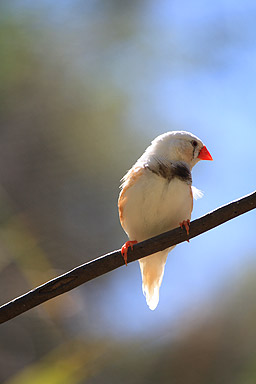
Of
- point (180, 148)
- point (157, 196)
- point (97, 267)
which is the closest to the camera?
point (97, 267)

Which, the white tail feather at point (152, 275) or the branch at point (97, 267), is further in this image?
the white tail feather at point (152, 275)

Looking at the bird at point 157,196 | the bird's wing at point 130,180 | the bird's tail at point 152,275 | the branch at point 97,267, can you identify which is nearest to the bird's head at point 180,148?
the bird at point 157,196

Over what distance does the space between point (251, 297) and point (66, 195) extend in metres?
1.34

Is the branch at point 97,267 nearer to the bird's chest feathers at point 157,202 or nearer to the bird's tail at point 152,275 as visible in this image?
the bird's chest feathers at point 157,202

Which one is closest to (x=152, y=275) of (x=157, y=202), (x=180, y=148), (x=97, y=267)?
(x=157, y=202)

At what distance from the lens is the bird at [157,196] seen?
5.31 feet

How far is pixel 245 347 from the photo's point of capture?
2.83m

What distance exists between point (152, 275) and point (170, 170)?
407mm

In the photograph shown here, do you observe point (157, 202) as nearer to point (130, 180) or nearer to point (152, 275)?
point (130, 180)

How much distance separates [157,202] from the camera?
63.7 inches

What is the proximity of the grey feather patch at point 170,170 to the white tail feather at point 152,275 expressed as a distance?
31cm

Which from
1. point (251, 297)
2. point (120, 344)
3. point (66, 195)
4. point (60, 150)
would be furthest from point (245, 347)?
point (60, 150)

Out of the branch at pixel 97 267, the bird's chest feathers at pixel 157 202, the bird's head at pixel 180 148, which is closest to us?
the branch at pixel 97 267

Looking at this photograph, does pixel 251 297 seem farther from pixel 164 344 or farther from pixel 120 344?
pixel 120 344
